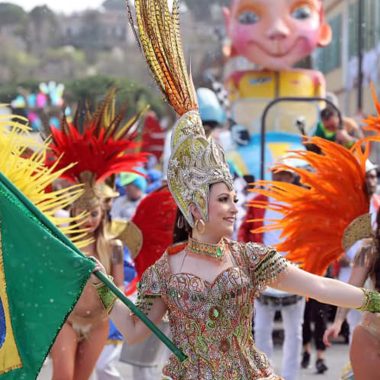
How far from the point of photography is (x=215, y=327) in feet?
17.0

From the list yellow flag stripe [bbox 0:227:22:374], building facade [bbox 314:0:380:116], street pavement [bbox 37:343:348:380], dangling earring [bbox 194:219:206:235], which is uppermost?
dangling earring [bbox 194:219:206:235]

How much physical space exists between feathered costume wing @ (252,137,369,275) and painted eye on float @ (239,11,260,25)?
7192 mm

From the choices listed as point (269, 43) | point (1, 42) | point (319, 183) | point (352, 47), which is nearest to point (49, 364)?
point (319, 183)

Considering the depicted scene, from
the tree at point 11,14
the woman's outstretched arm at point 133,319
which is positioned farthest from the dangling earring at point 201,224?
the tree at point 11,14

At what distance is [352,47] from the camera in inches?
1388

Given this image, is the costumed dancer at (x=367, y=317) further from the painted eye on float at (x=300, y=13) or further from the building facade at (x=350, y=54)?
the building facade at (x=350, y=54)

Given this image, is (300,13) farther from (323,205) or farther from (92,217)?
(323,205)

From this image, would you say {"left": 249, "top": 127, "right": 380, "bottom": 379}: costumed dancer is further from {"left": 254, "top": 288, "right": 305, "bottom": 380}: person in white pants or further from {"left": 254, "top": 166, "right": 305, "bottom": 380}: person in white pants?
{"left": 254, "top": 288, "right": 305, "bottom": 380}: person in white pants

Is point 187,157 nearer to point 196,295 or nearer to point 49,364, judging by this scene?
point 196,295

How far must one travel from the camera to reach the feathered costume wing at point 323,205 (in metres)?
7.14

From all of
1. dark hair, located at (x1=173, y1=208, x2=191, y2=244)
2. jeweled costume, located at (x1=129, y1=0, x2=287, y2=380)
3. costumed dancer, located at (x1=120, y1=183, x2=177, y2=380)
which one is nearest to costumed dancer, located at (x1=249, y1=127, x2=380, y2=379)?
costumed dancer, located at (x1=120, y1=183, x2=177, y2=380)

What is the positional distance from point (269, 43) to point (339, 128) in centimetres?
306

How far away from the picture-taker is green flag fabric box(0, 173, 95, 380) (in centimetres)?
516

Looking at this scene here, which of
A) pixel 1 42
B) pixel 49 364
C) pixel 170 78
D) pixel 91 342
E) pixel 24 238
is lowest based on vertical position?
pixel 1 42
